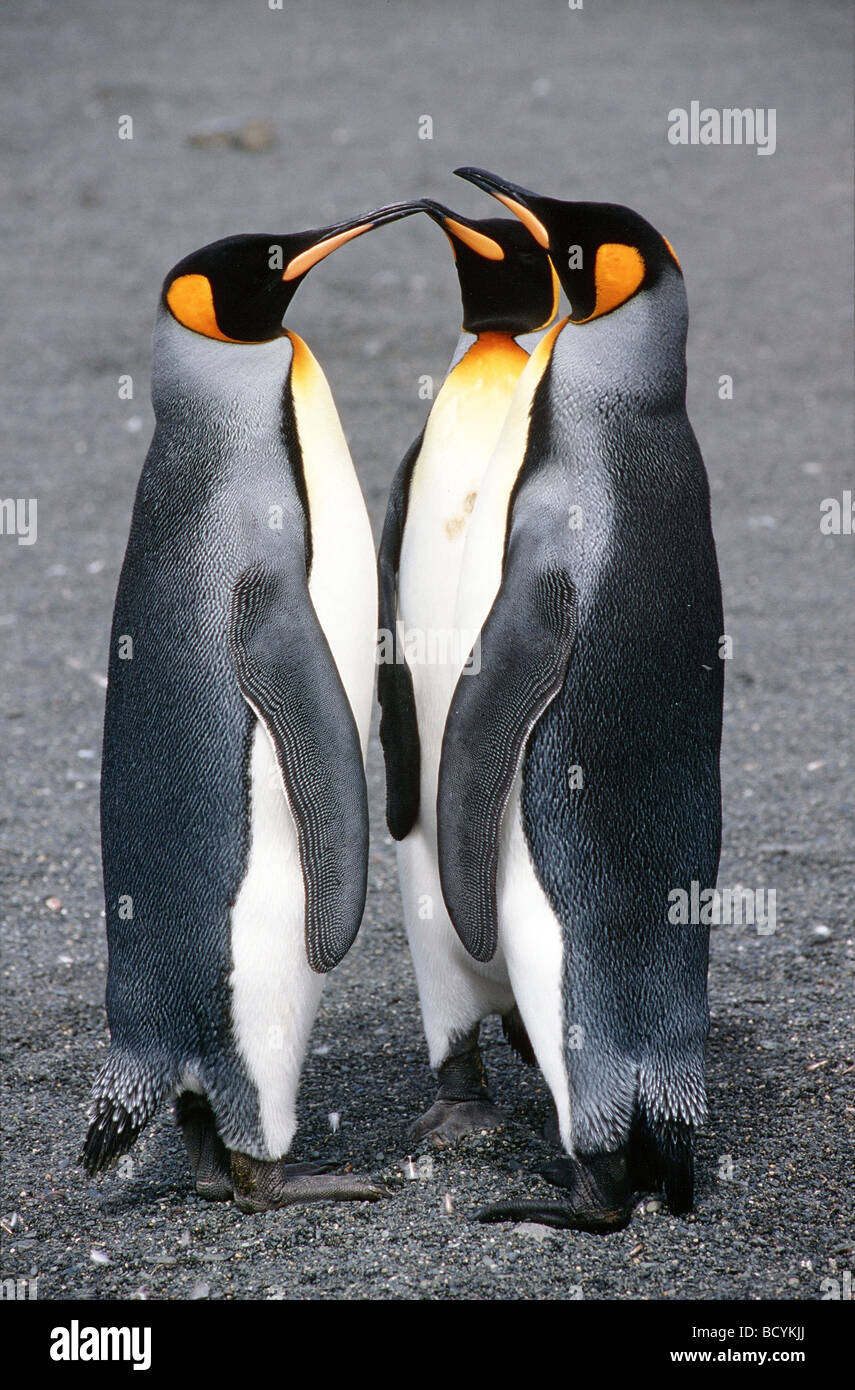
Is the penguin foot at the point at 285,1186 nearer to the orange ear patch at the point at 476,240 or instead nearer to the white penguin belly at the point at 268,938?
the white penguin belly at the point at 268,938

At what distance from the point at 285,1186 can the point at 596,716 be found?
0.98 meters

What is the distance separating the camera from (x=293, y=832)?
7.97ft

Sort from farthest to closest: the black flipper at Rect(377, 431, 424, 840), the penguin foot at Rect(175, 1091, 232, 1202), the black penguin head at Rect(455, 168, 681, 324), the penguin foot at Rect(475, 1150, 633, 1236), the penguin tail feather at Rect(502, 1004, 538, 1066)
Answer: the penguin tail feather at Rect(502, 1004, 538, 1066)
the black flipper at Rect(377, 431, 424, 840)
the penguin foot at Rect(175, 1091, 232, 1202)
the penguin foot at Rect(475, 1150, 633, 1236)
the black penguin head at Rect(455, 168, 681, 324)

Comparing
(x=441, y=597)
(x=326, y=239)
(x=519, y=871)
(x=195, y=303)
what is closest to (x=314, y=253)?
(x=326, y=239)

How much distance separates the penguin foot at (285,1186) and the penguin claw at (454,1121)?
19 centimetres

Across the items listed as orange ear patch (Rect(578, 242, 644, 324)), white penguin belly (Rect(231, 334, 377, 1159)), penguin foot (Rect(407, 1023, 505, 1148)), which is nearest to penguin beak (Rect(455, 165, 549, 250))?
orange ear patch (Rect(578, 242, 644, 324))

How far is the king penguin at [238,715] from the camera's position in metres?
2.38

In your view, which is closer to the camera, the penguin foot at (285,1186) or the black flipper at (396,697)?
the penguin foot at (285,1186)

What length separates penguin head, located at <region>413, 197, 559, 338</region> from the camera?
260cm

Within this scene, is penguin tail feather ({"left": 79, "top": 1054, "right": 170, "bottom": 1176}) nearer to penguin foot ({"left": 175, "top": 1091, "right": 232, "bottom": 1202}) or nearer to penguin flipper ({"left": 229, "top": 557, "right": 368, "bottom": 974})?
penguin foot ({"left": 175, "top": 1091, "right": 232, "bottom": 1202})

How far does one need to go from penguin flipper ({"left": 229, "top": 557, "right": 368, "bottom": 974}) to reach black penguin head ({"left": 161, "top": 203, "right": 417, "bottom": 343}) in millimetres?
399

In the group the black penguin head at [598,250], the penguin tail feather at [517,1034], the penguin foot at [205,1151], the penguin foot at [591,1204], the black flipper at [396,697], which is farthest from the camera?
the penguin tail feather at [517,1034]

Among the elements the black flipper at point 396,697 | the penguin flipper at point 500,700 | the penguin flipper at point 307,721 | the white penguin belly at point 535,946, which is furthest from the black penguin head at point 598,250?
the white penguin belly at point 535,946

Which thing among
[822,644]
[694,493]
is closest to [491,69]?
[822,644]
